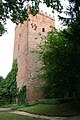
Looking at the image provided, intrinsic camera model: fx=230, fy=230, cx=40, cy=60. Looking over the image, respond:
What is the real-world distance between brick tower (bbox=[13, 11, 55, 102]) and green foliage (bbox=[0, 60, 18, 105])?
3.40ft

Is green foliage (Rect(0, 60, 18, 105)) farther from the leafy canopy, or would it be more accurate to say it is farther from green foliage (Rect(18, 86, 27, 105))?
the leafy canopy

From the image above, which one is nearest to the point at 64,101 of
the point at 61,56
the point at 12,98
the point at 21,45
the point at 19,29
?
the point at 61,56

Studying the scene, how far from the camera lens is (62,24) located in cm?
1472

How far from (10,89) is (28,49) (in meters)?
6.71

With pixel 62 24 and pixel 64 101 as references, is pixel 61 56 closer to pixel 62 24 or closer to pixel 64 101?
pixel 62 24

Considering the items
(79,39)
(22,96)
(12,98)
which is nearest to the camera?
(79,39)

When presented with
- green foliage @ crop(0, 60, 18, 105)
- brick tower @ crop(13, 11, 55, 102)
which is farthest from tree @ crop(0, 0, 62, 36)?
green foliage @ crop(0, 60, 18, 105)

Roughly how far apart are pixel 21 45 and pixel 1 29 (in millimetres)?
24625

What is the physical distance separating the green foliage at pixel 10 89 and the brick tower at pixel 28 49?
1036mm

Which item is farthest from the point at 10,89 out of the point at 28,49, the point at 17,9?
the point at 17,9

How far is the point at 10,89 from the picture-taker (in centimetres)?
3397

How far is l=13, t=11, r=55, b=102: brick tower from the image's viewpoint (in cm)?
3049

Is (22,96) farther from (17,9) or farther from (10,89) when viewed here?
(17,9)

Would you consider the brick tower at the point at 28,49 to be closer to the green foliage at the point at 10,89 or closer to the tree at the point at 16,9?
the green foliage at the point at 10,89
